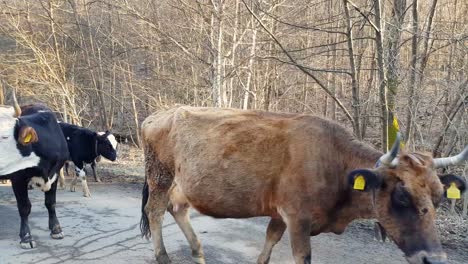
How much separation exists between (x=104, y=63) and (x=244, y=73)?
19.8 ft

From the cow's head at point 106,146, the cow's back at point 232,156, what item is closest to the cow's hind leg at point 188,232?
the cow's back at point 232,156

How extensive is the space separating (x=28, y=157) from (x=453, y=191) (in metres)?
5.28

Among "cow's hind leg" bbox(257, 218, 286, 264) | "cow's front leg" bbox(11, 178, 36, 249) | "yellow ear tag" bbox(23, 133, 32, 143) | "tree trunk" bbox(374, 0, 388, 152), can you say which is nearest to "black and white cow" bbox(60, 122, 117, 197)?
"cow's front leg" bbox(11, 178, 36, 249)

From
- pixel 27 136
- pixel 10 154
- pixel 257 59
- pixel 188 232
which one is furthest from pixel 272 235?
pixel 257 59

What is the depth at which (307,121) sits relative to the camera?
16.6ft

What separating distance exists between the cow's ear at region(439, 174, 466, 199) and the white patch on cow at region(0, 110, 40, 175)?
516 centimetres

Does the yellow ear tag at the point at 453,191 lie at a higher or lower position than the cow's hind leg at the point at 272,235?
higher

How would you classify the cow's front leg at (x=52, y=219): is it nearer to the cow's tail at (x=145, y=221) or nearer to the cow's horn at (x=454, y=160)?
the cow's tail at (x=145, y=221)

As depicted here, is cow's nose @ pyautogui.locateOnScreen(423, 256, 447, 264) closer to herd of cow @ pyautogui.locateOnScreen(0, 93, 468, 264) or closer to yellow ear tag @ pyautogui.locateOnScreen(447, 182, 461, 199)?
herd of cow @ pyautogui.locateOnScreen(0, 93, 468, 264)

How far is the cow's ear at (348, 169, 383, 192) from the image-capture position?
4125 millimetres

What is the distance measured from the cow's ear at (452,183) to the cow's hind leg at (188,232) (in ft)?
9.91

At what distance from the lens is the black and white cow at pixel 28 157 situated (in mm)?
6349

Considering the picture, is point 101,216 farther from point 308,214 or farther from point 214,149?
point 308,214

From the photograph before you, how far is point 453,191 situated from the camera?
4.28 meters
